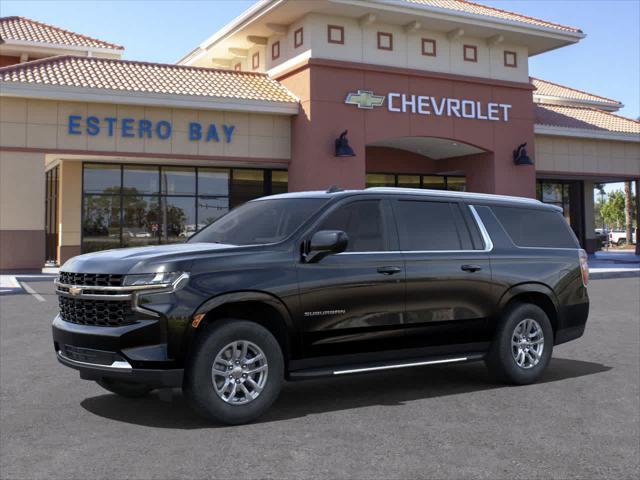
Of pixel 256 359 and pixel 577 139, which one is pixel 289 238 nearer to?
pixel 256 359

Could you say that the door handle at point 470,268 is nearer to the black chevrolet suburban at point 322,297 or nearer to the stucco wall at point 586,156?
the black chevrolet suburban at point 322,297

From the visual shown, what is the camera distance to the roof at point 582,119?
32.9 meters

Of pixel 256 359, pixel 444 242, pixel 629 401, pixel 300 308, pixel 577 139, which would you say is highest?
pixel 577 139

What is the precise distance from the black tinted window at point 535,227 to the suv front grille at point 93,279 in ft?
13.7

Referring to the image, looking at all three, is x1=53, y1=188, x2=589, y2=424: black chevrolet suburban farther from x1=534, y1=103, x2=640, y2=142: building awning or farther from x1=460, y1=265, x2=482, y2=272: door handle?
x1=534, y1=103, x2=640, y2=142: building awning

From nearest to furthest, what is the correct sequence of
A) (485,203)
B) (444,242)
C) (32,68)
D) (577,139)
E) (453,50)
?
(444,242)
(485,203)
(32,68)
(453,50)
(577,139)

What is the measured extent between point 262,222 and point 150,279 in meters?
1.62

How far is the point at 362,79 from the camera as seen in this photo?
2606cm

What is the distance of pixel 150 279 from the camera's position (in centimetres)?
548

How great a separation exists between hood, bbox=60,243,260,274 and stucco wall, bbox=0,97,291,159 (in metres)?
18.6

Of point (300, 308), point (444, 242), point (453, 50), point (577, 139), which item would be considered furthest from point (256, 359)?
point (577, 139)

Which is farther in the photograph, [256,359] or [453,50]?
[453,50]

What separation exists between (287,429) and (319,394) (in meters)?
1.37

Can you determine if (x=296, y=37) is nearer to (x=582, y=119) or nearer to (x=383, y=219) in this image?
(x=582, y=119)
